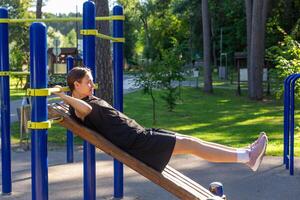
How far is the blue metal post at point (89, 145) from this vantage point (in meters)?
5.61

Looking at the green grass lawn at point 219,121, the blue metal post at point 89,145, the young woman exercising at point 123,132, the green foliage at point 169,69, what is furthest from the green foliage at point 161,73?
the young woman exercising at point 123,132

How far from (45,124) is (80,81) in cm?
93

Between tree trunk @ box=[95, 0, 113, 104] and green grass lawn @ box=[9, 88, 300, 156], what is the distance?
1458 millimetres

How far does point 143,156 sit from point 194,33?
57547mm

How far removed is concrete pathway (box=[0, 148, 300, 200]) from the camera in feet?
21.8

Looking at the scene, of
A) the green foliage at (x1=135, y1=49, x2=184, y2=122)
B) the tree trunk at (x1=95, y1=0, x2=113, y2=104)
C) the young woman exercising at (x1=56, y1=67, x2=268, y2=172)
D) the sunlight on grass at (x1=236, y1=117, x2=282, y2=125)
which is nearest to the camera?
the young woman exercising at (x1=56, y1=67, x2=268, y2=172)

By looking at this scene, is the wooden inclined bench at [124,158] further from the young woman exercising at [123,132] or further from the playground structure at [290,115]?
the playground structure at [290,115]

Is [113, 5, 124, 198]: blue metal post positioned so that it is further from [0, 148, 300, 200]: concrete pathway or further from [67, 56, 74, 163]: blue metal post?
[67, 56, 74, 163]: blue metal post

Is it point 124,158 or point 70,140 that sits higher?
point 124,158

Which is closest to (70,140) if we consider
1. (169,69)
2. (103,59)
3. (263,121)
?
(103,59)

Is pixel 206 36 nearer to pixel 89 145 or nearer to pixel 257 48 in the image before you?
pixel 257 48

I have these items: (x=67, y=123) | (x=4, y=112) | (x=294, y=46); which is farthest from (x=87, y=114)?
(x=294, y=46)

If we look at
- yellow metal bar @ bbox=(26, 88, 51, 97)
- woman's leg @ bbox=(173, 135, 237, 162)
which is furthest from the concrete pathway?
yellow metal bar @ bbox=(26, 88, 51, 97)

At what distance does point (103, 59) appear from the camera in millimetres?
12719
